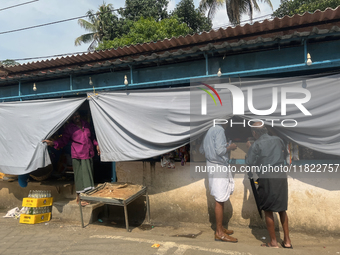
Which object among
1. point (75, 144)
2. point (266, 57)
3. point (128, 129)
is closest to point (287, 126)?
point (266, 57)

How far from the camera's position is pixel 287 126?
3.73m

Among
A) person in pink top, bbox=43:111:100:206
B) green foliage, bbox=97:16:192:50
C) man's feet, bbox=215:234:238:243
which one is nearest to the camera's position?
man's feet, bbox=215:234:238:243

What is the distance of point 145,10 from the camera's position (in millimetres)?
16000

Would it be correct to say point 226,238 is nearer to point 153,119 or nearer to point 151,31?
point 153,119

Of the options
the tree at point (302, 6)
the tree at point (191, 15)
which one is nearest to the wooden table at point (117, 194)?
the tree at point (302, 6)

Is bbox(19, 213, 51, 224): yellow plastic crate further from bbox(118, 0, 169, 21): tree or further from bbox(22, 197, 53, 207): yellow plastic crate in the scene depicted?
bbox(118, 0, 169, 21): tree

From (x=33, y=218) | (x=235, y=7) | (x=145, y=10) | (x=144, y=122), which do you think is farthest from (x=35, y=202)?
(x=235, y=7)

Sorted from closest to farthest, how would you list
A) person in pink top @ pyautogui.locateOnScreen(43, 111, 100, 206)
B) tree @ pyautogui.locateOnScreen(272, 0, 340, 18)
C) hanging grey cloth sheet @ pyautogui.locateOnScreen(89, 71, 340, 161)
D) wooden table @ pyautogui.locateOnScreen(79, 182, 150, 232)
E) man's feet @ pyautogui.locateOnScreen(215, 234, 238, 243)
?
hanging grey cloth sheet @ pyautogui.locateOnScreen(89, 71, 340, 161), man's feet @ pyautogui.locateOnScreen(215, 234, 238, 243), wooden table @ pyautogui.locateOnScreen(79, 182, 150, 232), person in pink top @ pyautogui.locateOnScreen(43, 111, 100, 206), tree @ pyautogui.locateOnScreen(272, 0, 340, 18)

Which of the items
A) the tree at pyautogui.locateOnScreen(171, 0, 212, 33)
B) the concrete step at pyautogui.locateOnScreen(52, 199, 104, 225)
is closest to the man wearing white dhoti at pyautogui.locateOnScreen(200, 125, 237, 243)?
the concrete step at pyautogui.locateOnScreen(52, 199, 104, 225)

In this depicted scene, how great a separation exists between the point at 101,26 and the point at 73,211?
17.4 m

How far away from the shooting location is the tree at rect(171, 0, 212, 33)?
1598cm

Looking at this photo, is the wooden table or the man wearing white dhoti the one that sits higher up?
the man wearing white dhoti

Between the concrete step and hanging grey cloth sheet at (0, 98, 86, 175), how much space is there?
0.99m

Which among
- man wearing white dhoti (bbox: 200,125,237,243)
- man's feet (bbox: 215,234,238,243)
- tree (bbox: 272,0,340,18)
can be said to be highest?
tree (bbox: 272,0,340,18)
